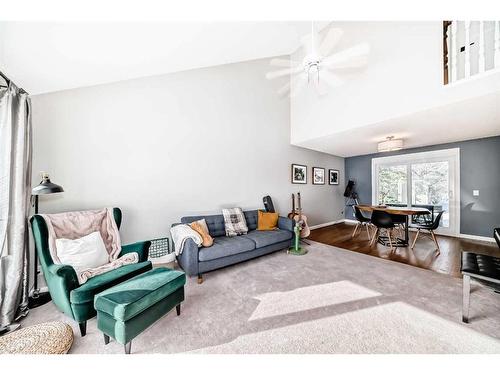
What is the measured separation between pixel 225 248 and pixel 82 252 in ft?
4.80

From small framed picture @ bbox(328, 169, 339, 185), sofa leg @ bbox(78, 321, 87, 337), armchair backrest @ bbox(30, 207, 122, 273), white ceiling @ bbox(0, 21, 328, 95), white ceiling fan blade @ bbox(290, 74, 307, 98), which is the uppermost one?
white ceiling fan blade @ bbox(290, 74, 307, 98)

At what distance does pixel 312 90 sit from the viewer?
3.90 metres

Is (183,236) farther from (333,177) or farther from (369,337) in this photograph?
(333,177)

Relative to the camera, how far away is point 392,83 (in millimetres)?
2752

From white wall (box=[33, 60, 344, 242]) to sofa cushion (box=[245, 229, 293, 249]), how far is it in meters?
0.90

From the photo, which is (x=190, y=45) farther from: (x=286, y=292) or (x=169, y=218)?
(x=286, y=292)

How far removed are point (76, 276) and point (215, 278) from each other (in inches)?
53.6

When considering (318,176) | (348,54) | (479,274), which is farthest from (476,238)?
(348,54)

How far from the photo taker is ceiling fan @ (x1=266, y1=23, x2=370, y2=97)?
3.15m

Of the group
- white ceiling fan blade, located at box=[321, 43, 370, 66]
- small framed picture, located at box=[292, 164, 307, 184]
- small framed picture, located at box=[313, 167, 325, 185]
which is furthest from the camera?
small framed picture, located at box=[313, 167, 325, 185]

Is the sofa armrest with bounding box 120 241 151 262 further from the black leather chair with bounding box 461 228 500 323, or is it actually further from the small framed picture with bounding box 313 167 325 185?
the small framed picture with bounding box 313 167 325 185

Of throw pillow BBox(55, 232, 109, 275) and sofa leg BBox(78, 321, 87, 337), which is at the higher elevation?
throw pillow BBox(55, 232, 109, 275)

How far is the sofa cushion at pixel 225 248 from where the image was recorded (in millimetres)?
2278

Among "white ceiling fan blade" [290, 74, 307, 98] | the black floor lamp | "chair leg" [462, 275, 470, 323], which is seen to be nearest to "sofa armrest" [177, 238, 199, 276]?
the black floor lamp
